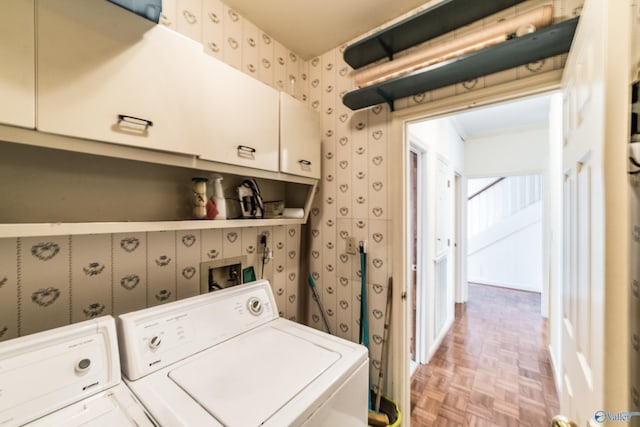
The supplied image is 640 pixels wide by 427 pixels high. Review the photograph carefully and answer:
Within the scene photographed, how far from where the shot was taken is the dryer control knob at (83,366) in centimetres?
79

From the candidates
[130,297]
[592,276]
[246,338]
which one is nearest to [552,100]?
[592,276]

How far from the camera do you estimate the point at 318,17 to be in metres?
1.56

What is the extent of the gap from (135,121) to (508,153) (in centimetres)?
482

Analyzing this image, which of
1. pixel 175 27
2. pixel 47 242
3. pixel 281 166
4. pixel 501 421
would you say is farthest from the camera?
pixel 501 421

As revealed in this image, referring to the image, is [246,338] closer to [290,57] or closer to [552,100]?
[290,57]

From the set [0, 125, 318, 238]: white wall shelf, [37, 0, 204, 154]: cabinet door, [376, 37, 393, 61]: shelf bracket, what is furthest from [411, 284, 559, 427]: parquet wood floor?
[376, 37, 393, 61]: shelf bracket

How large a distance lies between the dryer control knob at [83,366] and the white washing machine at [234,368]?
0.11m

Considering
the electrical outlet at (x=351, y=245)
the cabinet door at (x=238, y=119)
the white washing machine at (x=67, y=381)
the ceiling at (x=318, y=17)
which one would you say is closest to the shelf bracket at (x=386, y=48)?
the ceiling at (x=318, y=17)

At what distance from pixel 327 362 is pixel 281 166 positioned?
102cm

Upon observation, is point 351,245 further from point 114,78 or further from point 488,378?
point 488,378

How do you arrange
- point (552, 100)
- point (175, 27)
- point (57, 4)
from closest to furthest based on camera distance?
point (57, 4) → point (175, 27) → point (552, 100)

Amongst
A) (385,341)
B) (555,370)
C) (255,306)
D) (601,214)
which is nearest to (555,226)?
(555,370)

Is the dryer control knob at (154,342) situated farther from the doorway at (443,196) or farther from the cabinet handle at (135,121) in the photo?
the doorway at (443,196)

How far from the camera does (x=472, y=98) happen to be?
4.32 feet
